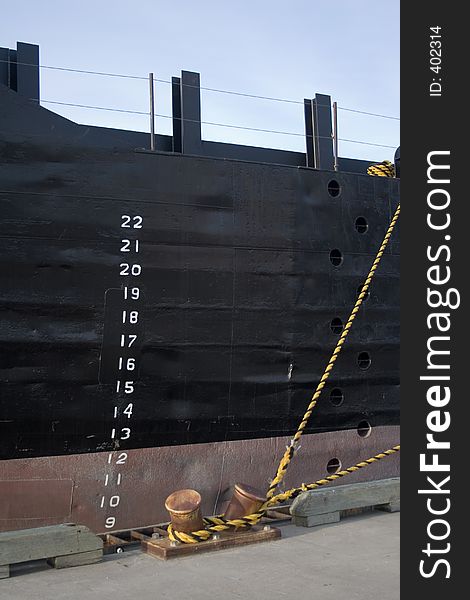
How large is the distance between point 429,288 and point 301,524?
14.5ft

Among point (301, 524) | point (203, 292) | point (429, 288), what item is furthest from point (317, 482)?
point (429, 288)

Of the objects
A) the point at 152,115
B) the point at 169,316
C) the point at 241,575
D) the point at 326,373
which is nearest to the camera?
the point at 241,575

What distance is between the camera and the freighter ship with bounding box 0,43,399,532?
6.85m

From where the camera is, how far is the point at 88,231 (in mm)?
7141

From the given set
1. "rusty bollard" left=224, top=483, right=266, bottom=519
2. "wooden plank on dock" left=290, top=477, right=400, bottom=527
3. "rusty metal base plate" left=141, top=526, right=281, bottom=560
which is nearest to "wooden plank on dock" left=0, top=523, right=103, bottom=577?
"rusty metal base plate" left=141, top=526, right=281, bottom=560

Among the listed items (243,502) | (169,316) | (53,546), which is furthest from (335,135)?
(53,546)

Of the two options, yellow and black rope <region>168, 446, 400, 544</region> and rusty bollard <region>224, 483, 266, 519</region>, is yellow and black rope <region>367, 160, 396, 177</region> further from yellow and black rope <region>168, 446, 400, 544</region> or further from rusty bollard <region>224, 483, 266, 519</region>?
rusty bollard <region>224, 483, 266, 519</region>

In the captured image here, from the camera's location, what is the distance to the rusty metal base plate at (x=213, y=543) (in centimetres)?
648

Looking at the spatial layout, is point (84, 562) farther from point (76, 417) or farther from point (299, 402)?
point (299, 402)

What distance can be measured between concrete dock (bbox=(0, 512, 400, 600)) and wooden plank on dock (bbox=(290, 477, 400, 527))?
1.67ft

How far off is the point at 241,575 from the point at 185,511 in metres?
0.84

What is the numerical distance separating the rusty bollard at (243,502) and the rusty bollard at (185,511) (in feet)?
1.41

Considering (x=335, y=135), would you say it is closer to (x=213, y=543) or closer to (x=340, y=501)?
(x=340, y=501)

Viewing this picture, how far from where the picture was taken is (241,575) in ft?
19.7
